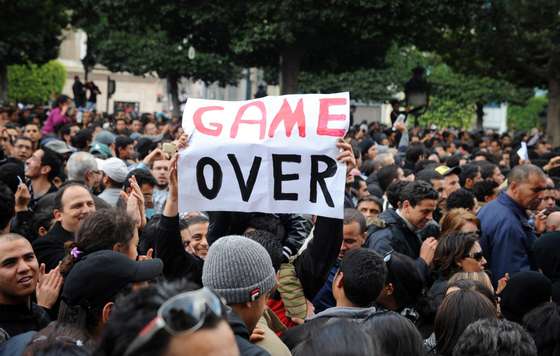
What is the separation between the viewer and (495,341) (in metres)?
3.97

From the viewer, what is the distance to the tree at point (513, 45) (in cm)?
2269

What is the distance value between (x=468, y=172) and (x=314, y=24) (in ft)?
41.1

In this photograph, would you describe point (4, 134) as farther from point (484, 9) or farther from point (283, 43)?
point (484, 9)

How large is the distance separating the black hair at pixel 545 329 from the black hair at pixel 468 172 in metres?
5.74

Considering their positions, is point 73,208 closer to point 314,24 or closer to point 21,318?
point 21,318

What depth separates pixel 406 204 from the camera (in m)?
7.24

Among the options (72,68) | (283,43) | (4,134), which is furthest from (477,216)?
(72,68)

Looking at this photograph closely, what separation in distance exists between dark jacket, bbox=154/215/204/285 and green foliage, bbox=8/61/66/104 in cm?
4975

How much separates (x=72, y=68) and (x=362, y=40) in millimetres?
38815

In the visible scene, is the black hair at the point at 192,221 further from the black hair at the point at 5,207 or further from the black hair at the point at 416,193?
the black hair at the point at 416,193

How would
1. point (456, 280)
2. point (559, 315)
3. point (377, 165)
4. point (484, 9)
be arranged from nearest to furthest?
point (559, 315)
point (456, 280)
point (377, 165)
point (484, 9)

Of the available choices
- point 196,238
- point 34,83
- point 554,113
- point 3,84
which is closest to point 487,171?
point 196,238

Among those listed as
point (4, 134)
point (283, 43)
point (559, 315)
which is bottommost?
point (559, 315)

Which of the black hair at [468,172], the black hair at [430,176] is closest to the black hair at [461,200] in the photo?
the black hair at [430,176]
